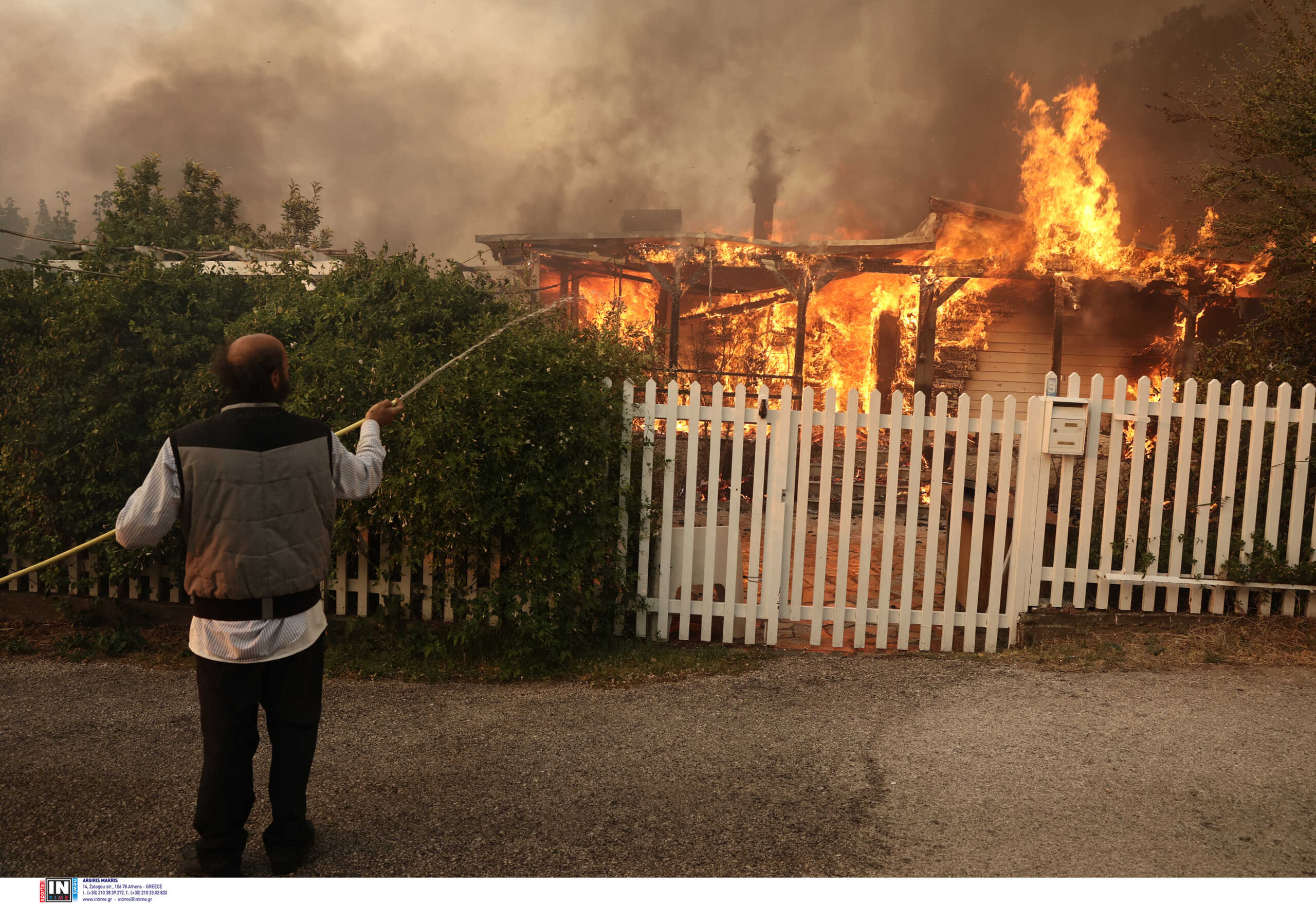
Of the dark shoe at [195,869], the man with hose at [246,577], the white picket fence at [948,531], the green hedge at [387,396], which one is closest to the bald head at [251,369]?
the man with hose at [246,577]

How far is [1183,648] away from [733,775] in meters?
3.29

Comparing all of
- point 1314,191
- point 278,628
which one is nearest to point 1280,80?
point 1314,191

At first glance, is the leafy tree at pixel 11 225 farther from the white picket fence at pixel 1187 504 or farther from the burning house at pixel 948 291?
the white picket fence at pixel 1187 504

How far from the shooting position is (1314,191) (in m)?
7.19

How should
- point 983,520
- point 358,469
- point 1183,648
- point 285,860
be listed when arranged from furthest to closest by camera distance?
point 983,520 < point 1183,648 < point 358,469 < point 285,860

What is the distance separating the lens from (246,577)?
105 inches

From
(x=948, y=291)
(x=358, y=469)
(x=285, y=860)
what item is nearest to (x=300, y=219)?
(x=948, y=291)

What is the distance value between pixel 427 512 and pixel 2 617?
3530mm

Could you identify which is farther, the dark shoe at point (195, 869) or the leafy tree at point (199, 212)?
the leafy tree at point (199, 212)

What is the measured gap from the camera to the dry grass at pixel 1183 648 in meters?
4.98

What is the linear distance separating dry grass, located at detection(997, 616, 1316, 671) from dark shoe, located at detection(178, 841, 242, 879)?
413 cm

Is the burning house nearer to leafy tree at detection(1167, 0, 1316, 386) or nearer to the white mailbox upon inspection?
leafy tree at detection(1167, 0, 1316, 386)

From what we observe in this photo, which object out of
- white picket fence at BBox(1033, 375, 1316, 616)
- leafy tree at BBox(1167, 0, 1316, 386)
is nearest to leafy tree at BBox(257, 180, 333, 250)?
leafy tree at BBox(1167, 0, 1316, 386)

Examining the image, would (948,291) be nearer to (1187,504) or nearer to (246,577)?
(1187,504)
